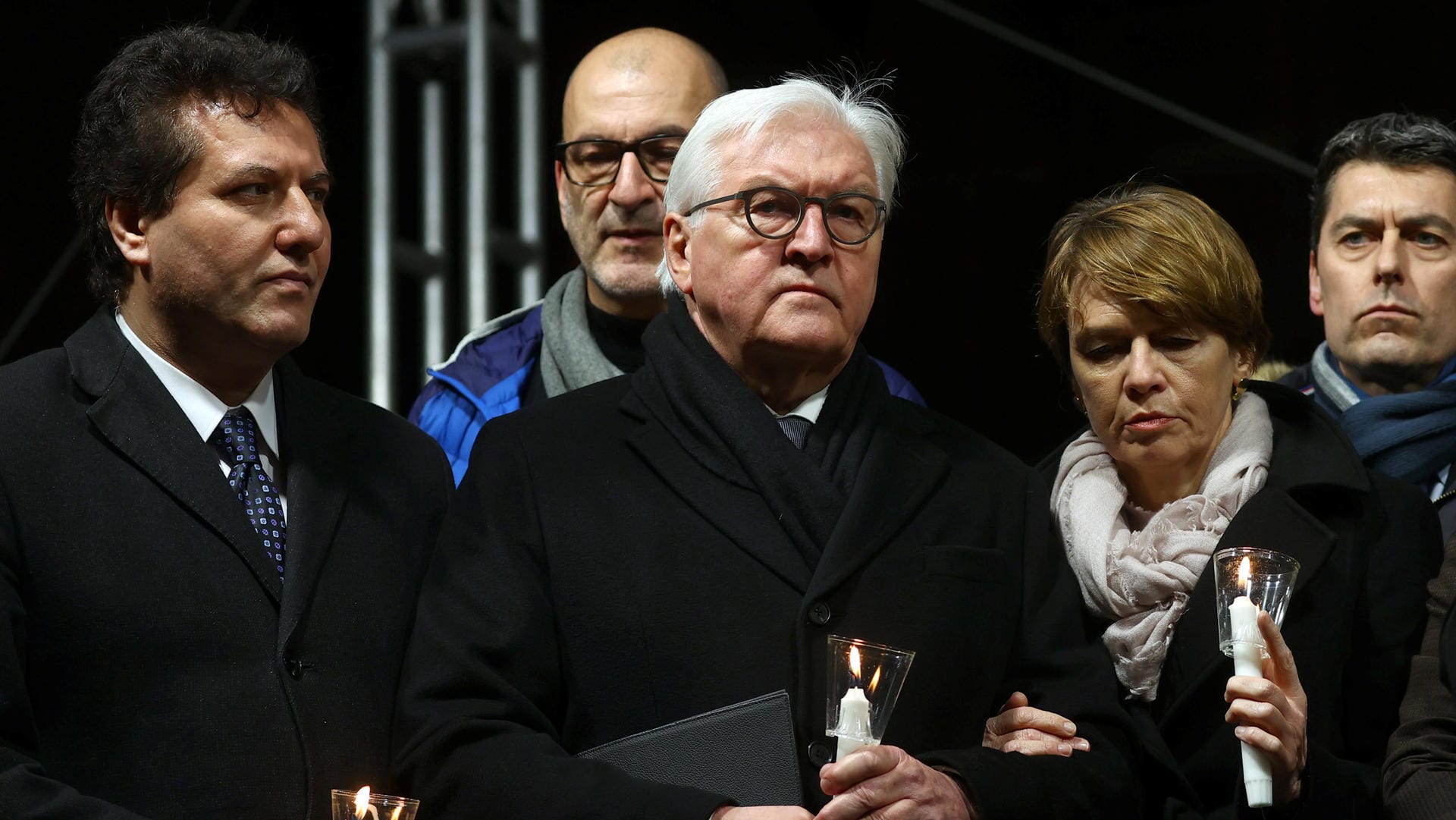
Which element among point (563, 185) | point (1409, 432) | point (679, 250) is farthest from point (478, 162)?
point (1409, 432)

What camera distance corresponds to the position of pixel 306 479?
2.93 meters

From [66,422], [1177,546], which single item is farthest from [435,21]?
[1177,546]

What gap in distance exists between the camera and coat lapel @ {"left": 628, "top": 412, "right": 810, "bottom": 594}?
2.74 metres

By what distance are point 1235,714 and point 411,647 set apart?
1.24 m

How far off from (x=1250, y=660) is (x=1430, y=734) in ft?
1.58

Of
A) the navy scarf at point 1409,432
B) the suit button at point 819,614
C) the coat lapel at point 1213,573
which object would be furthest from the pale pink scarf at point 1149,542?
the suit button at point 819,614

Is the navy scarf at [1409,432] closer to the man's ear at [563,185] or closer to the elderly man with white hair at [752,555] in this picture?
the elderly man with white hair at [752,555]

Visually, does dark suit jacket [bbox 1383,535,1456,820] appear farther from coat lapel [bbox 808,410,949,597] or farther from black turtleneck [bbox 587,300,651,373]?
black turtleneck [bbox 587,300,651,373]

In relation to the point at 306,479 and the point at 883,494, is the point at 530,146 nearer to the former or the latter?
the point at 306,479

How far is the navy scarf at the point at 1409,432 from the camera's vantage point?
3.69 metres

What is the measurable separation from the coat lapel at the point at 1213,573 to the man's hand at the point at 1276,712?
0.31 metres

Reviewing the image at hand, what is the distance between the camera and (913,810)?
2.44 m

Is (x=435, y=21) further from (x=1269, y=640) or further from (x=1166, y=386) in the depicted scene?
Result: (x=1269, y=640)

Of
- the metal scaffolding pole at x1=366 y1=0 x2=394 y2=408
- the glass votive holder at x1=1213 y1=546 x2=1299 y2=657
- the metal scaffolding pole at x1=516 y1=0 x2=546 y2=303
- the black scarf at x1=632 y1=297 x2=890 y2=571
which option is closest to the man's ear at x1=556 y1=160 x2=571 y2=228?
the metal scaffolding pole at x1=516 y1=0 x2=546 y2=303
